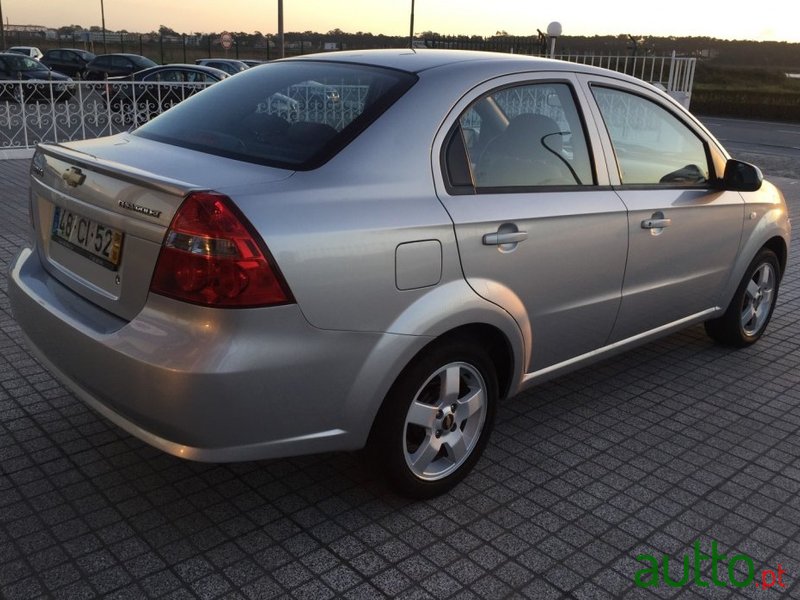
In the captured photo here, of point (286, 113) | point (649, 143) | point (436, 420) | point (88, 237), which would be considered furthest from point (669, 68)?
point (88, 237)

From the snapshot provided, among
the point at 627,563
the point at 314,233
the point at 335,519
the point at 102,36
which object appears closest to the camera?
the point at 314,233

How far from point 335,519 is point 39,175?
1802mm

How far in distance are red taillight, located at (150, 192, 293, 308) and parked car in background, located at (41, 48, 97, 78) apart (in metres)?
35.9

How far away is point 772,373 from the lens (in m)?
4.75

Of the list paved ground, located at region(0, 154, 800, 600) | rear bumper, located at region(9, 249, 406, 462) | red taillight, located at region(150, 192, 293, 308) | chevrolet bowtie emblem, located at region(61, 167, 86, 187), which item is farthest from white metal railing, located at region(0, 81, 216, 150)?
red taillight, located at region(150, 192, 293, 308)

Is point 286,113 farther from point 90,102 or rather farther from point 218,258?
point 90,102

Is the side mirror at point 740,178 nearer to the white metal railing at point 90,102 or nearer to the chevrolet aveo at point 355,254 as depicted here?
the chevrolet aveo at point 355,254

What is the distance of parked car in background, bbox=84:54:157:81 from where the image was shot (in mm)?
29031

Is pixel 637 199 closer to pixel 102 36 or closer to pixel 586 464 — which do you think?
pixel 586 464

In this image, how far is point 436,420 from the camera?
307cm

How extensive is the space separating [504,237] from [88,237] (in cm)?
152

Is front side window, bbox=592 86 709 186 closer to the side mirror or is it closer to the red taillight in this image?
the side mirror

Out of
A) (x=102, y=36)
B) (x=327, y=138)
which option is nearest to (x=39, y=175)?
(x=327, y=138)

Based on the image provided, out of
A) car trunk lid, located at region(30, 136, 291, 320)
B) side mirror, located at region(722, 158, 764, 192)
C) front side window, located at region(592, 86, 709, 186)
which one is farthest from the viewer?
side mirror, located at region(722, 158, 764, 192)
